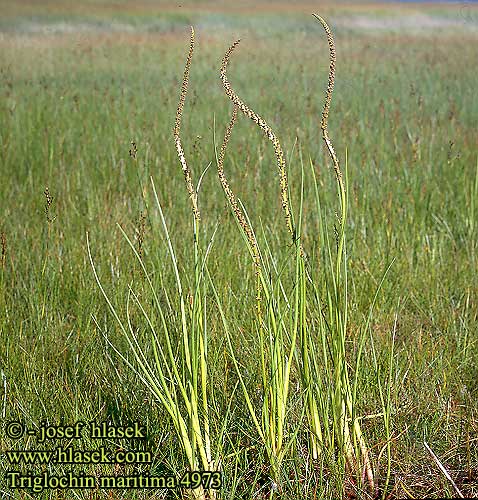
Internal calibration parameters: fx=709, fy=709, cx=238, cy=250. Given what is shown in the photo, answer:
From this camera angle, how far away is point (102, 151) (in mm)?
3498

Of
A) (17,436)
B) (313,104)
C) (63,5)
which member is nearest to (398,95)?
(313,104)

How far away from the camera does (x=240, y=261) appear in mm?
2191

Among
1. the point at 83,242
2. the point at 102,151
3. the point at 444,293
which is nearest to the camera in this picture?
the point at 444,293

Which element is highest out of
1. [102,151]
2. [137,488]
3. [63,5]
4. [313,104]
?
[63,5]

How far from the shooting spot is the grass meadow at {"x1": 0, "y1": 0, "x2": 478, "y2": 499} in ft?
4.22

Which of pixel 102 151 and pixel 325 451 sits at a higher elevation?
pixel 102 151

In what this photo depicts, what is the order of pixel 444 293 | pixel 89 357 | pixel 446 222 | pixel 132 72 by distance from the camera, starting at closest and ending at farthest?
1. pixel 89 357
2. pixel 444 293
3. pixel 446 222
4. pixel 132 72

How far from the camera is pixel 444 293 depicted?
83.4 inches

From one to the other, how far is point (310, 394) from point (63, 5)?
4.70m

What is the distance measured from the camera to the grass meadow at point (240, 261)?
4.22 ft

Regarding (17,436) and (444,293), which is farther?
(444,293)

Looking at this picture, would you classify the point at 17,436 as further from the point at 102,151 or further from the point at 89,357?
the point at 102,151

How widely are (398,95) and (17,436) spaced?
3.75 metres

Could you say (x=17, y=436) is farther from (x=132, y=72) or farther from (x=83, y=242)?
(x=132, y=72)
